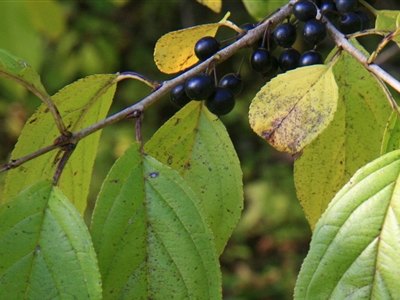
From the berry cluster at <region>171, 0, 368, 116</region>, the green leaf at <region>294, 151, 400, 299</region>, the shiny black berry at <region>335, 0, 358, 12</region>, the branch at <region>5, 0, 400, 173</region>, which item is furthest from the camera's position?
the shiny black berry at <region>335, 0, 358, 12</region>

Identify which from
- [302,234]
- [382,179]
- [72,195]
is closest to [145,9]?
[302,234]

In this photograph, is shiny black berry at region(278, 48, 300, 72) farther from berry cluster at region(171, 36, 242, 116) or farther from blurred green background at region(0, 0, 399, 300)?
blurred green background at region(0, 0, 399, 300)

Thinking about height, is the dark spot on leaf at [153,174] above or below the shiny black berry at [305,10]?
below

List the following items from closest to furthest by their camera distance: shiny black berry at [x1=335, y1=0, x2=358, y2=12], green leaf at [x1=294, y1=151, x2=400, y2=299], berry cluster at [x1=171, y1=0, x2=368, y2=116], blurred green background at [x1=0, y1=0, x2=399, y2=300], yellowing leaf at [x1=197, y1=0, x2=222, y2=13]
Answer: green leaf at [x1=294, y1=151, x2=400, y2=299] < berry cluster at [x1=171, y1=0, x2=368, y2=116] < shiny black berry at [x1=335, y1=0, x2=358, y2=12] < yellowing leaf at [x1=197, y1=0, x2=222, y2=13] < blurred green background at [x1=0, y1=0, x2=399, y2=300]

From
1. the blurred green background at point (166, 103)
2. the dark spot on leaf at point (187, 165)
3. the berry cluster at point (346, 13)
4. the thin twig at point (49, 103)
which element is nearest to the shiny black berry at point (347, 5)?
the berry cluster at point (346, 13)

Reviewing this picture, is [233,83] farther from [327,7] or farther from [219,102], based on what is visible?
[327,7]

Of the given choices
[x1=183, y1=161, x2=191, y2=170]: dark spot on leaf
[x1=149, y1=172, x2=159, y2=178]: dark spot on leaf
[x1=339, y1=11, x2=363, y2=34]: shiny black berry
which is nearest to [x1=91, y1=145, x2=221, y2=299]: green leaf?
[x1=149, y1=172, x2=159, y2=178]: dark spot on leaf

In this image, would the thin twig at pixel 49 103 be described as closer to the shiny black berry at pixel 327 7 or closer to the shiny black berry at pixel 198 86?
the shiny black berry at pixel 198 86

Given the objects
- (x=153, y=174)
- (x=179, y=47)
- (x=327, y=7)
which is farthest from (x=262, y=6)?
(x=153, y=174)
